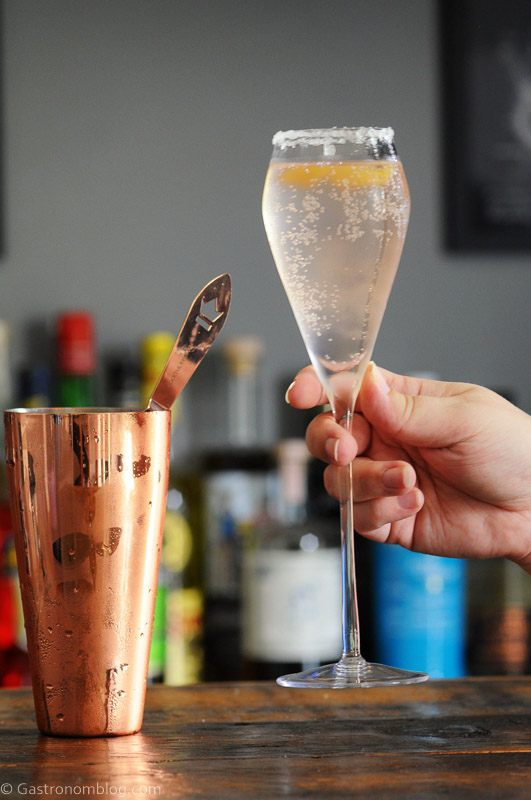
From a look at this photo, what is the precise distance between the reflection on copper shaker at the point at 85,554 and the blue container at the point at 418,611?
3.59 ft

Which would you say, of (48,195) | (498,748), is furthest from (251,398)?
(498,748)

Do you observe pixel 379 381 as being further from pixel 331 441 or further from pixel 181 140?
pixel 181 140

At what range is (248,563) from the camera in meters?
1.71

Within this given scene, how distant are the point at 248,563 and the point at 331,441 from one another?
0.92 meters

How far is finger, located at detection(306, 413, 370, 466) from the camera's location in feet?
2.61

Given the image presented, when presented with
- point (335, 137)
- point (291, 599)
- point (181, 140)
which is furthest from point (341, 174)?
point (181, 140)

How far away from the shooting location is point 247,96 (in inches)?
77.0

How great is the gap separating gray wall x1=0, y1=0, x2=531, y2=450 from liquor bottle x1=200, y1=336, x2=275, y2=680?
0.09m

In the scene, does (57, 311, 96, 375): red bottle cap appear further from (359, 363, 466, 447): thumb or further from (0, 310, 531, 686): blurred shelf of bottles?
(359, 363, 466, 447): thumb

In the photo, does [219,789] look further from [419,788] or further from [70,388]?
[70,388]

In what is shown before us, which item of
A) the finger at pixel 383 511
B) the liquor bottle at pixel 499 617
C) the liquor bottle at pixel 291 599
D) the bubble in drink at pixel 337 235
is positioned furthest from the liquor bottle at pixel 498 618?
the bubble in drink at pixel 337 235

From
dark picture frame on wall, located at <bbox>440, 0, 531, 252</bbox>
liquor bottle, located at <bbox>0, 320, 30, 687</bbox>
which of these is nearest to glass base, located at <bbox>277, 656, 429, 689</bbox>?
liquor bottle, located at <bbox>0, 320, 30, 687</bbox>

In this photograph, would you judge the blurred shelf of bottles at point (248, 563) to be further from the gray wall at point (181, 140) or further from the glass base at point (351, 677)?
the glass base at point (351, 677)

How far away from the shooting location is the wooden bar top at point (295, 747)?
0.57 m
